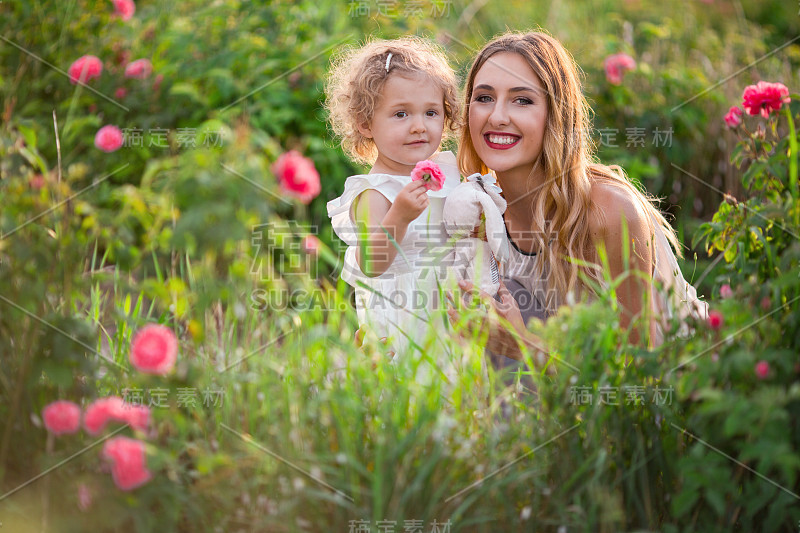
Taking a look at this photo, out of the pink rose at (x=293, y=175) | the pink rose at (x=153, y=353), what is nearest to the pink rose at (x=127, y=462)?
the pink rose at (x=153, y=353)

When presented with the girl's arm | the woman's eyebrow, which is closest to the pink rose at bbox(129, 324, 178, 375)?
the girl's arm

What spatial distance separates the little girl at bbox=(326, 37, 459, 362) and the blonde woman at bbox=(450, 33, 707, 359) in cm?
20

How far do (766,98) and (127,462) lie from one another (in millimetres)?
2085

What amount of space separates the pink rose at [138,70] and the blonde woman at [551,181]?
6.91 feet

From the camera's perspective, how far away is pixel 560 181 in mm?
2957

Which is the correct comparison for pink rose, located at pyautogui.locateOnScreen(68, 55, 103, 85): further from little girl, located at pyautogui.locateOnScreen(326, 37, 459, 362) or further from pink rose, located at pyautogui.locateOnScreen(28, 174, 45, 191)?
pink rose, located at pyautogui.locateOnScreen(28, 174, 45, 191)

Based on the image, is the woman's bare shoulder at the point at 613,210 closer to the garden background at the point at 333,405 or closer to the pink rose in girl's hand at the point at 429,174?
the garden background at the point at 333,405

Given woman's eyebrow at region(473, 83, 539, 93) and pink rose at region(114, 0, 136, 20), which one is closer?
woman's eyebrow at region(473, 83, 539, 93)

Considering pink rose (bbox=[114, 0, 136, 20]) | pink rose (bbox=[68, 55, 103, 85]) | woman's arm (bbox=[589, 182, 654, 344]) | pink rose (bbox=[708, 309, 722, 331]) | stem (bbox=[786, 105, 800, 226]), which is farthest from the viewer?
pink rose (bbox=[114, 0, 136, 20])

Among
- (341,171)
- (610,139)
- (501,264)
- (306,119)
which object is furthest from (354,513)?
(610,139)

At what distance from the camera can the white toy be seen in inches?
110

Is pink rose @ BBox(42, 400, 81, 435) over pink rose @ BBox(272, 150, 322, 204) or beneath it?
beneath

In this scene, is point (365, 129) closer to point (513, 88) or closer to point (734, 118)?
point (513, 88)

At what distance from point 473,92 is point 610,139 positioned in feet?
6.84
